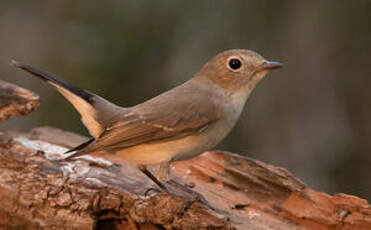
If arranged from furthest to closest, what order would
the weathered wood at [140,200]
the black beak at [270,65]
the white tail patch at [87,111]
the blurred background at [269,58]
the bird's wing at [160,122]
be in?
1. the blurred background at [269,58]
2. the black beak at [270,65]
3. the white tail patch at [87,111]
4. the bird's wing at [160,122]
5. the weathered wood at [140,200]

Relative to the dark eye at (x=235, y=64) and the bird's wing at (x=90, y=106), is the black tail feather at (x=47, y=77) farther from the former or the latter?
the dark eye at (x=235, y=64)

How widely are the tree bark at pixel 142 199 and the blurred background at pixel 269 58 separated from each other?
173 centimetres

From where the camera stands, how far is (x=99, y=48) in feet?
24.2

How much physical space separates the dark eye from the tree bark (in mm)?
873

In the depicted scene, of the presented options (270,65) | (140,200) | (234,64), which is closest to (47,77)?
(140,200)

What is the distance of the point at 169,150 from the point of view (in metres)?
5.11

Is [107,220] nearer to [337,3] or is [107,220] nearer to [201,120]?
[201,120]

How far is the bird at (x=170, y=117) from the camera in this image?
5.12m

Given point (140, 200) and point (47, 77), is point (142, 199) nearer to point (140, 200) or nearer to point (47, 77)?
point (140, 200)

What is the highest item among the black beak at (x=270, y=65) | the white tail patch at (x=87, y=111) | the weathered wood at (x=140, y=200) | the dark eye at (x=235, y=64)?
the black beak at (x=270, y=65)

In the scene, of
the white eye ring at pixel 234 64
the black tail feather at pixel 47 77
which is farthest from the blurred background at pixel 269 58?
Result: the black tail feather at pixel 47 77

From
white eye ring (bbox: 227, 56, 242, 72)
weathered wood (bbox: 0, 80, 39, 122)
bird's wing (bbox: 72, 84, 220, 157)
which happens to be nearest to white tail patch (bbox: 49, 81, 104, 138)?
bird's wing (bbox: 72, 84, 220, 157)

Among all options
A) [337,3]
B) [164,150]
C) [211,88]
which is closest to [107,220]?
[164,150]

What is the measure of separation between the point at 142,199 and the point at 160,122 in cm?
70
